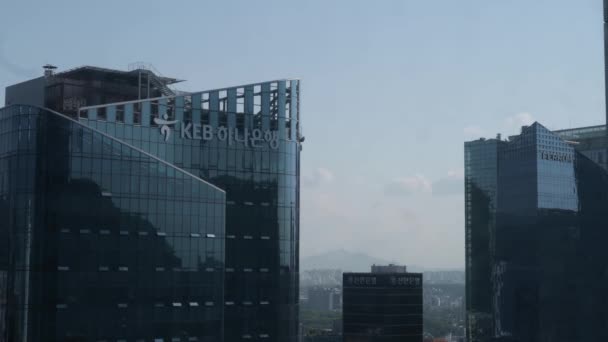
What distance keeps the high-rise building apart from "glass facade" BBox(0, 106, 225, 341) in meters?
0.13

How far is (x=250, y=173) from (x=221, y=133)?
7.18 m

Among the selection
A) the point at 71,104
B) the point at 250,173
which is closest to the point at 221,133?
the point at 250,173

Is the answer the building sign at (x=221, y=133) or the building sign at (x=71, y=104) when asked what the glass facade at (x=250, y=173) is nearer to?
the building sign at (x=221, y=133)

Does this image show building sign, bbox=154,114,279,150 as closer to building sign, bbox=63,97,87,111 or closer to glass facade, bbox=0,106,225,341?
glass facade, bbox=0,106,225,341

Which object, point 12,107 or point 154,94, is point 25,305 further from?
point 154,94

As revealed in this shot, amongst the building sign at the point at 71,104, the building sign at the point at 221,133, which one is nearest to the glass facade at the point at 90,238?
the building sign at the point at 221,133

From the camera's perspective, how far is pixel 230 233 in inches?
5704

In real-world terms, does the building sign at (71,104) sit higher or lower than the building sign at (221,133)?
higher

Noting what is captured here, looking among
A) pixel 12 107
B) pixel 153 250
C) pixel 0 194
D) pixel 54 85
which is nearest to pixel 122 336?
pixel 153 250

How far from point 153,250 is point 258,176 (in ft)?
81.7

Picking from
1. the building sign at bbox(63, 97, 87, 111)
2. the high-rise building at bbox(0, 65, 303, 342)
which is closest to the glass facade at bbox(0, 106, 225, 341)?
the high-rise building at bbox(0, 65, 303, 342)

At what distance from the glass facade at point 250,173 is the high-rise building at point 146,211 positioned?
0.18 m

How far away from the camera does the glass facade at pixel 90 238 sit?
120m

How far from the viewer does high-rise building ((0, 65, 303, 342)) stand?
120875 mm
